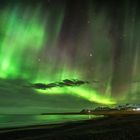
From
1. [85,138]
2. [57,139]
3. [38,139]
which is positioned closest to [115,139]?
[85,138]

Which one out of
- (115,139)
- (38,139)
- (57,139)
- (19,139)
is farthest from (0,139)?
(115,139)

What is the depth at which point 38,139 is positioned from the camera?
6581cm

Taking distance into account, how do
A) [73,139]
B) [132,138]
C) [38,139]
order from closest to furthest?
[132,138]
[73,139]
[38,139]

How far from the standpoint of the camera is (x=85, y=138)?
59438mm

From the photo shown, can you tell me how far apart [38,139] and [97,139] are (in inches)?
538

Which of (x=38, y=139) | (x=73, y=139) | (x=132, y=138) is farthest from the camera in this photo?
(x=38, y=139)

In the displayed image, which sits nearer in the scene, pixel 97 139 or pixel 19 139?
pixel 97 139

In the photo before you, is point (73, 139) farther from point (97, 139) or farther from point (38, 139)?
point (38, 139)

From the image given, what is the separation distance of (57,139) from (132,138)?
13.1 metres

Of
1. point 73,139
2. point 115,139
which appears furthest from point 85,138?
point 115,139

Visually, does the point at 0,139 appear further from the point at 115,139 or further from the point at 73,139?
the point at 115,139

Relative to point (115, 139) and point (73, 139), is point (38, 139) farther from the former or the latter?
point (115, 139)

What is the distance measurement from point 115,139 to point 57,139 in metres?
10.8

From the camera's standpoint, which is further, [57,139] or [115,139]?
[57,139]
